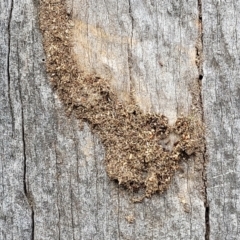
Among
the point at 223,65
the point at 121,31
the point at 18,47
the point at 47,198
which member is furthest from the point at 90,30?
the point at 47,198

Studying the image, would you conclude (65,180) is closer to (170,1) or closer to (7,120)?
(7,120)

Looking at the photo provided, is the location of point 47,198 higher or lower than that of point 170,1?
lower

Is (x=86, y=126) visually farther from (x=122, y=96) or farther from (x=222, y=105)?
(x=222, y=105)

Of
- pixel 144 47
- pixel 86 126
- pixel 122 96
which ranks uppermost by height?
pixel 144 47

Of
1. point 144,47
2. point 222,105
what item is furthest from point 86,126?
point 222,105
